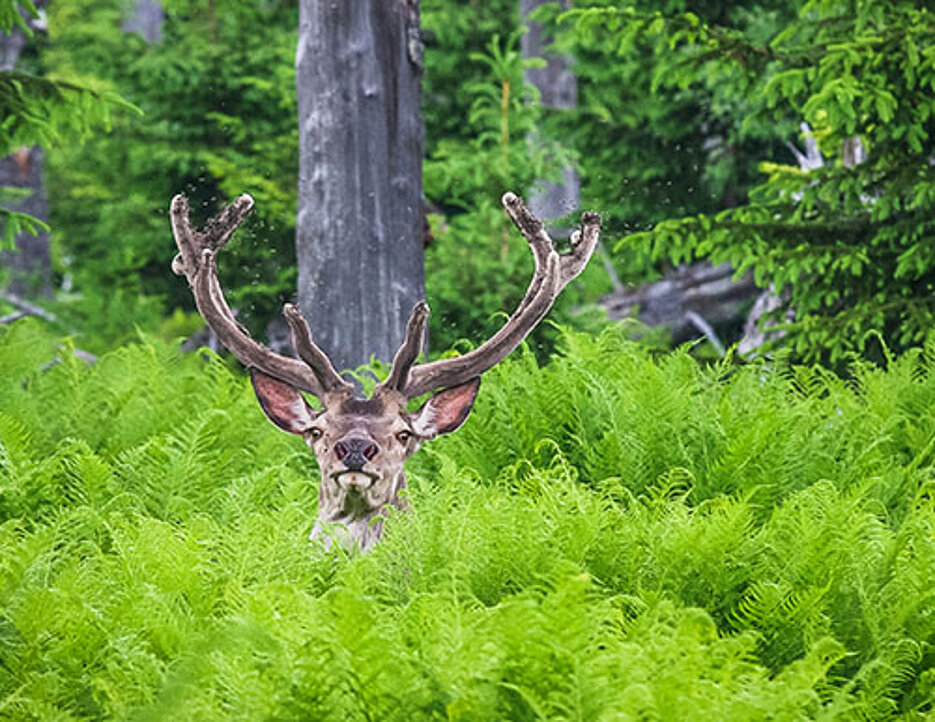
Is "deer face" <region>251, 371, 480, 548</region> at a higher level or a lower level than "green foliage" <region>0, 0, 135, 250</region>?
lower

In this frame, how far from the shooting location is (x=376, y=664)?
3.69 metres

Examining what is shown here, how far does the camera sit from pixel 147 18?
90.7ft

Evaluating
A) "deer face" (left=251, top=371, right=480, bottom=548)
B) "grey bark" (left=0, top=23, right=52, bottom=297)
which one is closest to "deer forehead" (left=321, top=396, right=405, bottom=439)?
"deer face" (left=251, top=371, right=480, bottom=548)

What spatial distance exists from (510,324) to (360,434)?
988 millimetres

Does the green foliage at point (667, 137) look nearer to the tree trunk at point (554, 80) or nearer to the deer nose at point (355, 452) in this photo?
the tree trunk at point (554, 80)

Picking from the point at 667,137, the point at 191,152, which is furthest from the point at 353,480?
the point at 191,152

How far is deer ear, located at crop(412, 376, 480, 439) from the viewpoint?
19.6ft

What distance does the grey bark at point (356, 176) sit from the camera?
9.26 meters

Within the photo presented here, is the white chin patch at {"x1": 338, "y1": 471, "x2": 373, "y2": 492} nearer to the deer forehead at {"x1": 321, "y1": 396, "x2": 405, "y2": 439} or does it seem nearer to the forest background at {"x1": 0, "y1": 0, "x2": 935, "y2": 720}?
the deer forehead at {"x1": 321, "y1": 396, "x2": 405, "y2": 439}

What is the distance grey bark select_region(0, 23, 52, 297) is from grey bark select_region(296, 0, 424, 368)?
1284cm

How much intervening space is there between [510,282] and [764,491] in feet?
19.5

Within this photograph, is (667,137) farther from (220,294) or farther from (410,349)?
(410,349)

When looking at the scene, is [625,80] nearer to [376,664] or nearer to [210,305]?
[210,305]

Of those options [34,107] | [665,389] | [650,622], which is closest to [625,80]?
[34,107]
